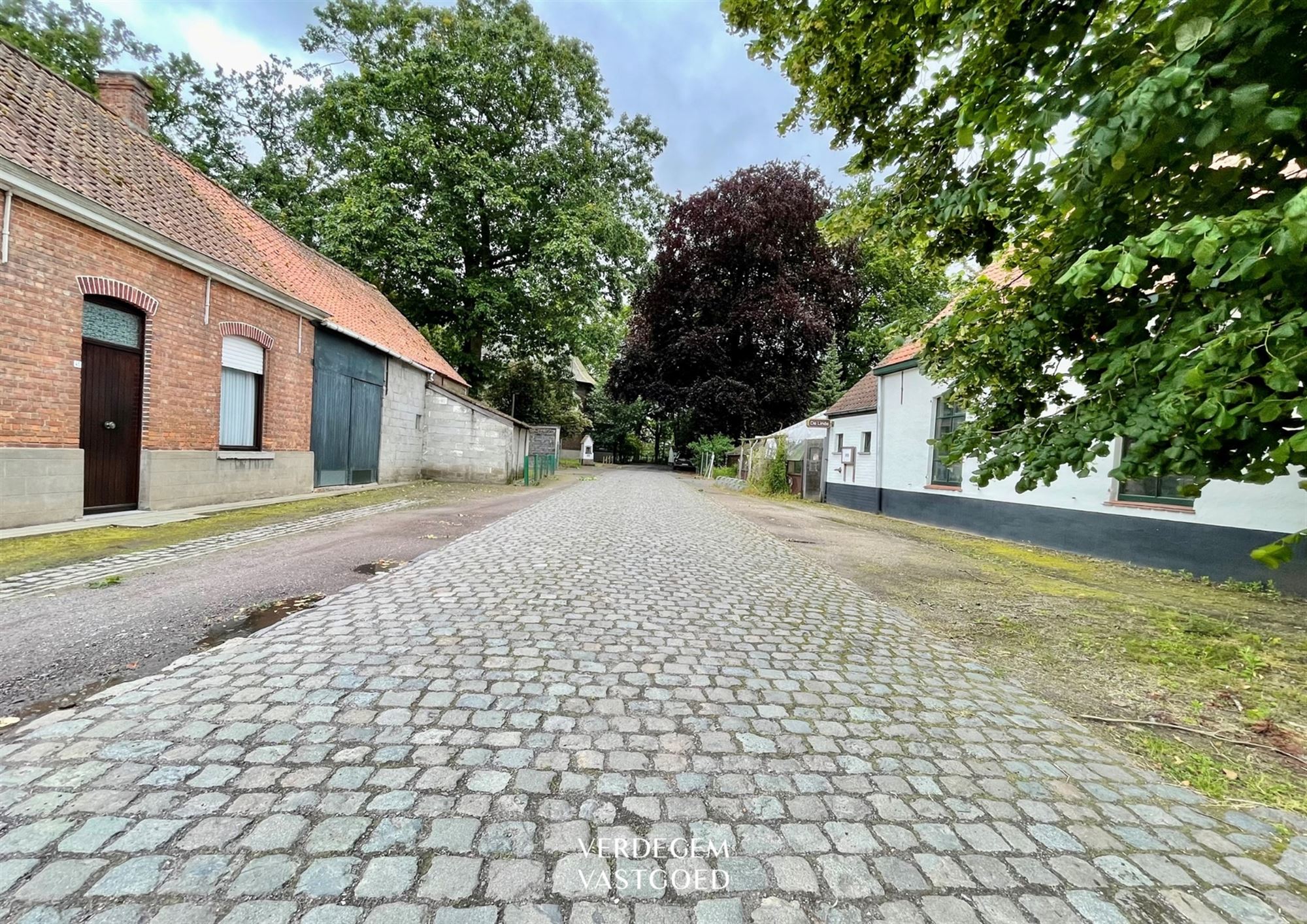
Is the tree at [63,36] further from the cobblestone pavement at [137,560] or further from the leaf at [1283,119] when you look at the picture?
the leaf at [1283,119]

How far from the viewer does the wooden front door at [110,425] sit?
780 cm

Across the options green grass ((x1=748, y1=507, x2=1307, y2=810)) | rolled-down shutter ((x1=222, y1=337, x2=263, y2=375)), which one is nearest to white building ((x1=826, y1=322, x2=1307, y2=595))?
green grass ((x1=748, y1=507, x2=1307, y2=810))

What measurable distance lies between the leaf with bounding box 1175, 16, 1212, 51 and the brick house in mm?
10743

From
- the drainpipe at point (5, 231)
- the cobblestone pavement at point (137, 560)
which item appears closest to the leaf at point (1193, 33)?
the cobblestone pavement at point (137, 560)

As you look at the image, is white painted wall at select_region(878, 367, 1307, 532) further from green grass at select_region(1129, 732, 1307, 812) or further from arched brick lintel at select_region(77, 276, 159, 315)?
arched brick lintel at select_region(77, 276, 159, 315)

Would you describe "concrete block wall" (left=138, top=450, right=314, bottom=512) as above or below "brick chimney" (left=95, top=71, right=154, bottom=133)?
below

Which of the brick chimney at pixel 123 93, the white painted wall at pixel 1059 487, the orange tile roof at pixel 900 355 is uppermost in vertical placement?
the brick chimney at pixel 123 93

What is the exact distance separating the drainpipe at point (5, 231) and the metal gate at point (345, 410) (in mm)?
6276

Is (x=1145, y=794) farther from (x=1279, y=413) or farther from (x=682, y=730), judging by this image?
(x=682, y=730)

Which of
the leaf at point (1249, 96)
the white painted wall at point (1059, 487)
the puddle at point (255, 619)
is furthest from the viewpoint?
the white painted wall at point (1059, 487)

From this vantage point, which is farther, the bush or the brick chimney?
the bush

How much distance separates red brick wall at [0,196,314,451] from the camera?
6.72 metres

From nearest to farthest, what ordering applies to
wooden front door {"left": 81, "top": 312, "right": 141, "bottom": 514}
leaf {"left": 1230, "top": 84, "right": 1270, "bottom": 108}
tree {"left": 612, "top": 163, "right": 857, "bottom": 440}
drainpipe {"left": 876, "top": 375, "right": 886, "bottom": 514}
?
leaf {"left": 1230, "top": 84, "right": 1270, "bottom": 108}, wooden front door {"left": 81, "top": 312, "right": 141, "bottom": 514}, drainpipe {"left": 876, "top": 375, "right": 886, "bottom": 514}, tree {"left": 612, "top": 163, "right": 857, "bottom": 440}

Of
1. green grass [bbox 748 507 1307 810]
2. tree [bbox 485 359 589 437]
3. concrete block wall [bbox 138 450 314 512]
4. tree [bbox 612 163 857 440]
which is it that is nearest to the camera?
green grass [bbox 748 507 1307 810]
